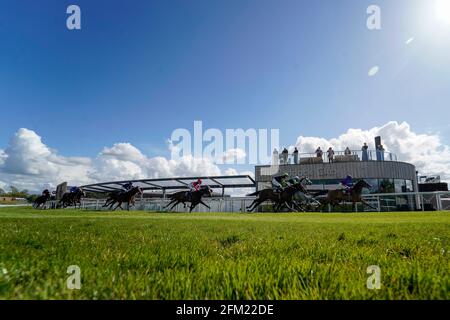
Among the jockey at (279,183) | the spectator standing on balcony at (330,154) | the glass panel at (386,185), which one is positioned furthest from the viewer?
the spectator standing on balcony at (330,154)

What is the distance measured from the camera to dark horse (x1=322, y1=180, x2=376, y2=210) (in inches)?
715

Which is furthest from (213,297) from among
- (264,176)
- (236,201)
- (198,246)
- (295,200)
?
(264,176)

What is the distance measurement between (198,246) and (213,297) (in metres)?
1.56

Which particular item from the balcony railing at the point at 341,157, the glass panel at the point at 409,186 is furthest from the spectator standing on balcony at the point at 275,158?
the glass panel at the point at 409,186

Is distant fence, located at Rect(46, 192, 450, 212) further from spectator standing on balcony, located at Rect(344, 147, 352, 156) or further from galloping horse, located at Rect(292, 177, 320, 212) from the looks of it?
spectator standing on balcony, located at Rect(344, 147, 352, 156)

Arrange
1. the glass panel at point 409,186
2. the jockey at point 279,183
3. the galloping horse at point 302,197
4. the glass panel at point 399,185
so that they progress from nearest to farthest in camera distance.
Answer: the galloping horse at point 302,197 < the jockey at point 279,183 < the glass panel at point 399,185 < the glass panel at point 409,186

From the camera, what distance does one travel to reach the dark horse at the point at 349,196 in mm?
18156

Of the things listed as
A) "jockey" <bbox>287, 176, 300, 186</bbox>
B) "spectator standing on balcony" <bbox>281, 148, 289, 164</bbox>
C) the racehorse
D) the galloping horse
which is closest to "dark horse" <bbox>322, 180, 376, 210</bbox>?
the racehorse

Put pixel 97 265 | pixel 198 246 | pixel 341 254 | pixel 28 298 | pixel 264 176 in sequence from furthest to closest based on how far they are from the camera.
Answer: pixel 264 176 < pixel 198 246 < pixel 341 254 < pixel 97 265 < pixel 28 298

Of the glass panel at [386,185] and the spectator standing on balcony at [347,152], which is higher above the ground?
the spectator standing on balcony at [347,152]

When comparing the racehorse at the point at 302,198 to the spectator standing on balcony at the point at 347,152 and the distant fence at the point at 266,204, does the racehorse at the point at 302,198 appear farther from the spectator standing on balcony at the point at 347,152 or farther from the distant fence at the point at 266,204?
the spectator standing on balcony at the point at 347,152
